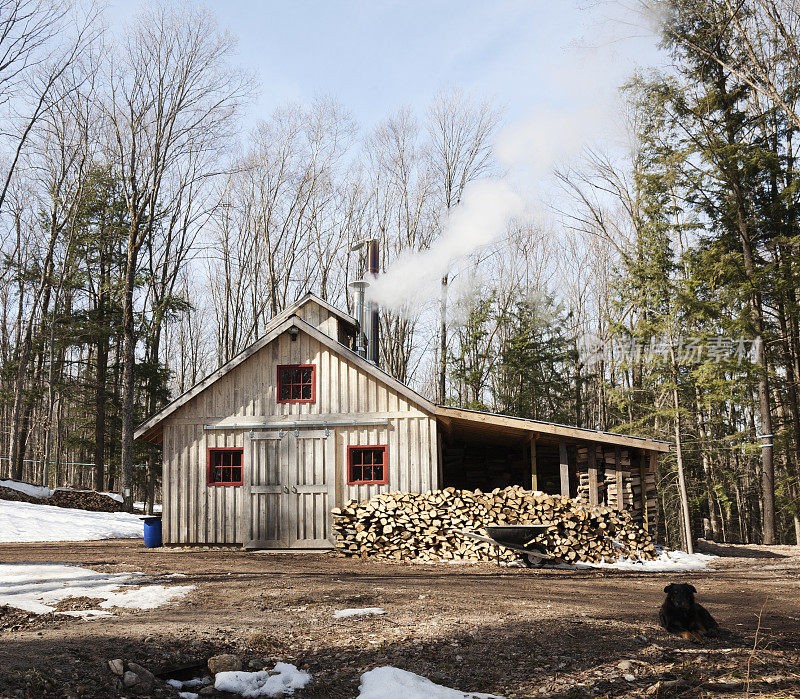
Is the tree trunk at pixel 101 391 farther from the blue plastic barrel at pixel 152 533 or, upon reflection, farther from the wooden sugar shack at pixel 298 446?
the blue plastic barrel at pixel 152 533

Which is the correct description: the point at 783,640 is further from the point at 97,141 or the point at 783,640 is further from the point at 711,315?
the point at 97,141

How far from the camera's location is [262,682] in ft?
16.8

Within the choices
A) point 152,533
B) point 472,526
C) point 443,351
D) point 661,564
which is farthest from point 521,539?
point 443,351

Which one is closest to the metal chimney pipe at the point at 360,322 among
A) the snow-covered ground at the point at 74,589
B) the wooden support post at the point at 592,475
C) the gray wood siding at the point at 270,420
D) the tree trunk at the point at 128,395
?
the gray wood siding at the point at 270,420

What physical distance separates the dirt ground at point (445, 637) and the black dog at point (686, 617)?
16cm

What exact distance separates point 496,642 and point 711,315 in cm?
1501

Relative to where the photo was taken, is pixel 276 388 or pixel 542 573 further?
pixel 276 388

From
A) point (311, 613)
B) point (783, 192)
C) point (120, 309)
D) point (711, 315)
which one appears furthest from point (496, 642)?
point (120, 309)

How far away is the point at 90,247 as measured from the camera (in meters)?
27.1

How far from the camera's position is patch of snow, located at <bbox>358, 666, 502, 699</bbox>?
4.75 meters

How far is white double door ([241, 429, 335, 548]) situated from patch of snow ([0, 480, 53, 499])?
35.6ft

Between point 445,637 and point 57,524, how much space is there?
15235 mm

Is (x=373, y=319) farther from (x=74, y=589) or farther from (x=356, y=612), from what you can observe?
(x=356, y=612)

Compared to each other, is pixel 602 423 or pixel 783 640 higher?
pixel 602 423
